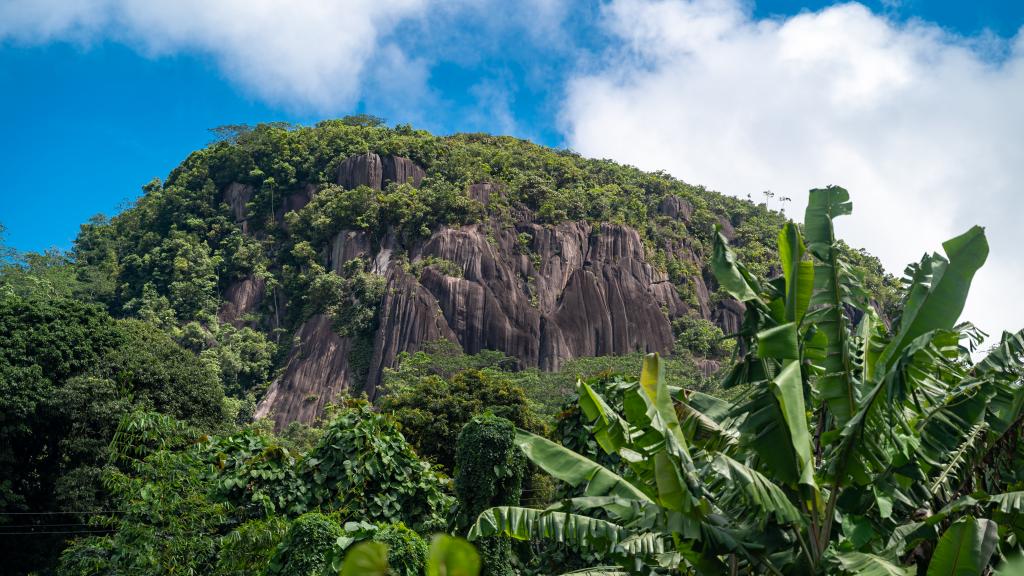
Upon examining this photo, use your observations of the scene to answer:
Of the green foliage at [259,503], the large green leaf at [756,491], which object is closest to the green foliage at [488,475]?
the green foliage at [259,503]

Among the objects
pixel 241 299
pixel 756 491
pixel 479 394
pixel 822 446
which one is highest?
pixel 241 299

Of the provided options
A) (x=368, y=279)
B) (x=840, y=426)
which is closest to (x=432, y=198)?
(x=368, y=279)

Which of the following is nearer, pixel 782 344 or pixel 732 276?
pixel 782 344

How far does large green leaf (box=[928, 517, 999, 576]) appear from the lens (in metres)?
5.59

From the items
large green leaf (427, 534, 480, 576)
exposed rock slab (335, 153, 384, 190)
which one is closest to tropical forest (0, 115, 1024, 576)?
large green leaf (427, 534, 480, 576)

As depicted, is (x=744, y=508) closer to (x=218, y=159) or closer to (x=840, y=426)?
(x=840, y=426)

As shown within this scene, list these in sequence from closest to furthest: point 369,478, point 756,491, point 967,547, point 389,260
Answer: point 967,547 → point 756,491 → point 369,478 → point 389,260

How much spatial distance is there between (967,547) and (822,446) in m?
1.45

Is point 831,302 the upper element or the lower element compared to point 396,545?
upper

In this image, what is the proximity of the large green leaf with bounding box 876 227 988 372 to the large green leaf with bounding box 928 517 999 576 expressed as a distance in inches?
59.5

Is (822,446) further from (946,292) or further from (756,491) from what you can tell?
(946,292)

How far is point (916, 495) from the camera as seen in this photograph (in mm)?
7105

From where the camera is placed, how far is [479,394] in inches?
1085

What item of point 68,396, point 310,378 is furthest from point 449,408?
point 310,378
